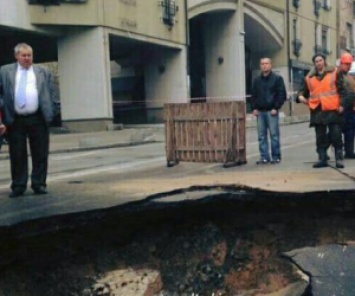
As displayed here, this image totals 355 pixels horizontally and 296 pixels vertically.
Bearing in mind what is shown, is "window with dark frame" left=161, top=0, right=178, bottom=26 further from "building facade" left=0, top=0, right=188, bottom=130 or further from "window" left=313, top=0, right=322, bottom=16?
"window" left=313, top=0, right=322, bottom=16

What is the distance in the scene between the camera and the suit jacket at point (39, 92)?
5949 millimetres

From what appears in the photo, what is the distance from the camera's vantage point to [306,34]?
38.9m

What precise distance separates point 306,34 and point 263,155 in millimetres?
31495

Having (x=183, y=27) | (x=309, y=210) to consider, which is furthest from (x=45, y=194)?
(x=183, y=27)

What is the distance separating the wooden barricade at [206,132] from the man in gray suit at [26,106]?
138 inches

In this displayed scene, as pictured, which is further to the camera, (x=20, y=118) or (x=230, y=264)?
(x=20, y=118)

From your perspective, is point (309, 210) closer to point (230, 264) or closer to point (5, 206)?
point (230, 264)

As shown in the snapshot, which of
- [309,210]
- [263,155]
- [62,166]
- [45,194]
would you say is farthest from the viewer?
[62,166]

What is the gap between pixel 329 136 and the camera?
812 centimetres

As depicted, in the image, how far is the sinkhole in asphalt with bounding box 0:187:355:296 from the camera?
4.93 meters

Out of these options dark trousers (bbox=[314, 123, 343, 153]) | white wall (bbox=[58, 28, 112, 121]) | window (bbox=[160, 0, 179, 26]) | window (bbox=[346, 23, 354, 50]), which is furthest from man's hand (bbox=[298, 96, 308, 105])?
window (bbox=[346, 23, 354, 50])

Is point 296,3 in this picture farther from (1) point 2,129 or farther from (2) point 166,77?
(1) point 2,129

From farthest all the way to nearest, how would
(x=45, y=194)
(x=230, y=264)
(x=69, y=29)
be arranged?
(x=69, y=29), (x=45, y=194), (x=230, y=264)

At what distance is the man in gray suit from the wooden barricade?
3.51 metres
